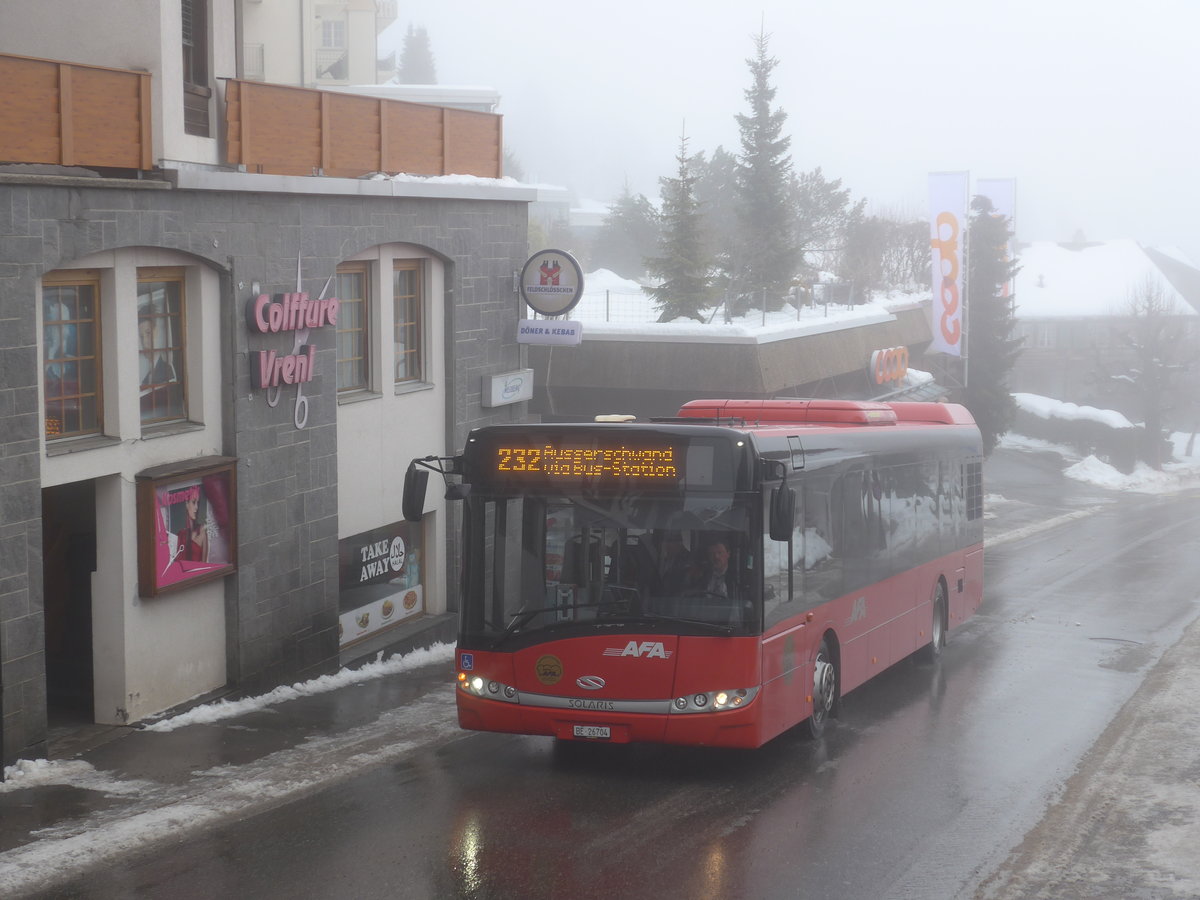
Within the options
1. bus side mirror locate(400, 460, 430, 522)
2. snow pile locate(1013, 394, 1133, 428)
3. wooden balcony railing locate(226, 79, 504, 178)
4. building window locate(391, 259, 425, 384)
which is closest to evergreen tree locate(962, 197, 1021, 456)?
snow pile locate(1013, 394, 1133, 428)

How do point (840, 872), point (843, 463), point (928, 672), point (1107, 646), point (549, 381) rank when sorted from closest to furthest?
point (840, 872) → point (843, 463) → point (928, 672) → point (1107, 646) → point (549, 381)

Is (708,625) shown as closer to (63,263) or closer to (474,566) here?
(474,566)

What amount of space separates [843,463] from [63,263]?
23.1 ft

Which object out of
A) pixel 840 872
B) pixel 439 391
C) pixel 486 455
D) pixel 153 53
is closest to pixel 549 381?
pixel 439 391

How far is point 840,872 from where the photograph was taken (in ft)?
28.6

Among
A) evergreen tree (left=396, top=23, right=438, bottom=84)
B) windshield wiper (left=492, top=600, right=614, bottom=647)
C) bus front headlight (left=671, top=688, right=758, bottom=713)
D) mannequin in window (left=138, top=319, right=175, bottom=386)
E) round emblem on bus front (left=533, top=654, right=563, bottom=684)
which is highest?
evergreen tree (left=396, top=23, right=438, bottom=84)

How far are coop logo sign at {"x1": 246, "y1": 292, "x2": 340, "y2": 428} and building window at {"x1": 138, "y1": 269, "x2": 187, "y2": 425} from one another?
76cm

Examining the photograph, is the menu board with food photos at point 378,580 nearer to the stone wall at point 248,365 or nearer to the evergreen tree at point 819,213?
the stone wall at point 248,365

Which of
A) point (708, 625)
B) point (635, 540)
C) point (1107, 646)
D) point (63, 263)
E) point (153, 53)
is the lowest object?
point (1107, 646)

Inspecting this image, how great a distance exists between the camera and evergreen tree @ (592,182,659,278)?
61.7 m

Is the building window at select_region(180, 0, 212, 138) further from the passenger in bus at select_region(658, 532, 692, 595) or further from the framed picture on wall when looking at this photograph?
the passenger in bus at select_region(658, 532, 692, 595)

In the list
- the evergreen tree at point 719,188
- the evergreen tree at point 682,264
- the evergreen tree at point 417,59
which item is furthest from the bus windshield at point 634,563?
the evergreen tree at point 417,59

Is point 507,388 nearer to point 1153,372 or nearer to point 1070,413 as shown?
point 1070,413

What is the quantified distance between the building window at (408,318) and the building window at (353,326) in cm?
63
